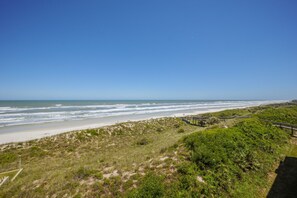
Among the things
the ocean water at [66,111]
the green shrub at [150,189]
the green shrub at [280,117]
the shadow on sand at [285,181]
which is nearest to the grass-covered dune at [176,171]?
the green shrub at [150,189]

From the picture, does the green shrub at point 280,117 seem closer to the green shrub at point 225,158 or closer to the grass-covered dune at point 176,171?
the grass-covered dune at point 176,171

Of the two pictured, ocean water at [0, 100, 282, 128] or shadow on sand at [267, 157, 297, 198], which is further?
ocean water at [0, 100, 282, 128]

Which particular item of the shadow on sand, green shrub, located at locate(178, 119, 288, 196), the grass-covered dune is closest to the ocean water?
the grass-covered dune

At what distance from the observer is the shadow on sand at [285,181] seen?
20.4 feet

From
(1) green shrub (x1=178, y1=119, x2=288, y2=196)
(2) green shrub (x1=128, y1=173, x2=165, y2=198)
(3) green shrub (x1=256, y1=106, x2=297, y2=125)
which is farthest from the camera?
(3) green shrub (x1=256, y1=106, x2=297, y2=125)

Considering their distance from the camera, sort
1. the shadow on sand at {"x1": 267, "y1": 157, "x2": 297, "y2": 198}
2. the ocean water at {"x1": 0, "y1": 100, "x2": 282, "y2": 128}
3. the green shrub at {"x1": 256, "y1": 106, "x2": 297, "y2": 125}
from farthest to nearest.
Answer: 1. the ocean water at {"x1": 0, "y1": 100, "x2": 282, "y2": 128}
2. the green shrub at {"x1": 256, "y1": 106, "x2": 297, "y2": 125}
3. the shadow on sand at {"x1": 267, "y1": 157, "x2": 297, "y2": 198}

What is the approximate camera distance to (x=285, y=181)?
7.04 metres

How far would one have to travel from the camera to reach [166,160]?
666 cm

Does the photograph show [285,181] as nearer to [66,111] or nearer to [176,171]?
[176,171]

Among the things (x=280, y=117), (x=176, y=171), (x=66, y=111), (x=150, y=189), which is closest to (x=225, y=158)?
(x=176, y=171)

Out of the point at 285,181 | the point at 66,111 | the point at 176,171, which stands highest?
the point at 176,171

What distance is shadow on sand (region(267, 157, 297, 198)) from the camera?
20.4ft

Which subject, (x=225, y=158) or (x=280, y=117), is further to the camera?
(x=280, y=117)

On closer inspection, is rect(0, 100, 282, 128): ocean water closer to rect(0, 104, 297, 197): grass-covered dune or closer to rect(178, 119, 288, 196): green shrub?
rect(0, 104, 297, 197): grass-covered dune
